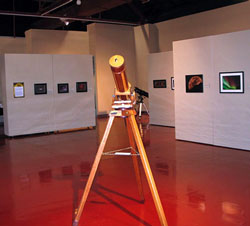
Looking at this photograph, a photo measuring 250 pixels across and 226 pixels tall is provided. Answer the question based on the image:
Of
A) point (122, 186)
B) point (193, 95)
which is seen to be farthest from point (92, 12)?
point (122, 186)

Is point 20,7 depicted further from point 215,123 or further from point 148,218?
point 148,218

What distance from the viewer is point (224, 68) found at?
27.8 ft

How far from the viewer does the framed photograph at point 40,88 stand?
11.6 meters

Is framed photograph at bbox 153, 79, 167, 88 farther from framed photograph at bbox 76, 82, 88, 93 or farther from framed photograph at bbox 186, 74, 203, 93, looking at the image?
framed photograph at bbox 186, 74, 203, 93

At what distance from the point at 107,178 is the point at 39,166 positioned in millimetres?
1853

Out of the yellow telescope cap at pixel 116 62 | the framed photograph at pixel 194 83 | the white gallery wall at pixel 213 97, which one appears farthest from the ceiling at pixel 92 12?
the yellow telescope cap at pixel 116 62

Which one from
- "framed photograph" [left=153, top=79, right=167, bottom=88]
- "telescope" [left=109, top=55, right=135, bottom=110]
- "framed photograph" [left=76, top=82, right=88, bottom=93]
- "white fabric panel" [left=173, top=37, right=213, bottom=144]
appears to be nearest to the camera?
"telescope" [left=109, top=55, right=135, bottom=110]

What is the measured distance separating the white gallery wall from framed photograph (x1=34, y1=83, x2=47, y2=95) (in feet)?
15.2

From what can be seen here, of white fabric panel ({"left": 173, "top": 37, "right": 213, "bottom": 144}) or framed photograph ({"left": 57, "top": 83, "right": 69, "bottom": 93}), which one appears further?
framed photograph ({"left": 57, "top": 83, "right": 69, "bottom": 93})

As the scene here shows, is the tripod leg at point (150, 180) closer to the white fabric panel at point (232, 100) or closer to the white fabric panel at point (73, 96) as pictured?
the white fabric panel at point (232, 100)

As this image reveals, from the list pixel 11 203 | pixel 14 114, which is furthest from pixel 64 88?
pixel 11 203

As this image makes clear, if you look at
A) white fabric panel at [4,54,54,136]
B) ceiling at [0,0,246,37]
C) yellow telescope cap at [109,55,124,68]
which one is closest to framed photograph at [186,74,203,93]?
white fabric panel at [4,54,54,136]

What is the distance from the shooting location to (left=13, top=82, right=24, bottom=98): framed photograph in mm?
11219

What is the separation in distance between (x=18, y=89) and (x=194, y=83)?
5734mm
